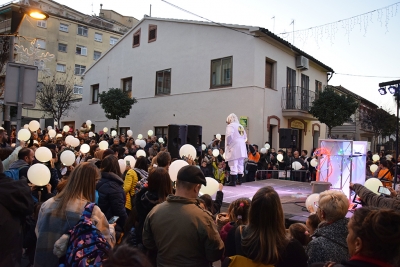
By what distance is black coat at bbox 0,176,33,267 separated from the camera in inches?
115

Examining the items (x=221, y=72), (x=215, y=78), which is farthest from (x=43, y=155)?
(x=215, y=78)

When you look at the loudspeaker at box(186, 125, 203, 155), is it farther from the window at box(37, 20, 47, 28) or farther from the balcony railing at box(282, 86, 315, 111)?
the window at box(37, 20, 47, 28)

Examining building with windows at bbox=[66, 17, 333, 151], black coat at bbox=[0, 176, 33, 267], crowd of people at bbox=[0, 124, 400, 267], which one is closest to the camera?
crowd of people at bbox=[0, 124, 400, 267]

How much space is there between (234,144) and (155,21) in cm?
1553

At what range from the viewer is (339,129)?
3816cm

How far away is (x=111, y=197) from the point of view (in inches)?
168

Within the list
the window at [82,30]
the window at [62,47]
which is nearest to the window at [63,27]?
the window at [82,30]

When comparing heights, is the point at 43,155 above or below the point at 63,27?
below

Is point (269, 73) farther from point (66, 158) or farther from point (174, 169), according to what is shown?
point (174, 169)

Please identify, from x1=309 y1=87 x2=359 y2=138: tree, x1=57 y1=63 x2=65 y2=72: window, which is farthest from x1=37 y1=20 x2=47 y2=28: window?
x1=309 y1=87 x2=359 y2=138: tree

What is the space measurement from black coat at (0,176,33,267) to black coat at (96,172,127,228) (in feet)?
4.03

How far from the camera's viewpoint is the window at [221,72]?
18266 mm

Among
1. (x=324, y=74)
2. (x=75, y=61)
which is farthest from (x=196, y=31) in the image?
(x=75, y=61)

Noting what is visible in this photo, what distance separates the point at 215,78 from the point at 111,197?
1536 cm
